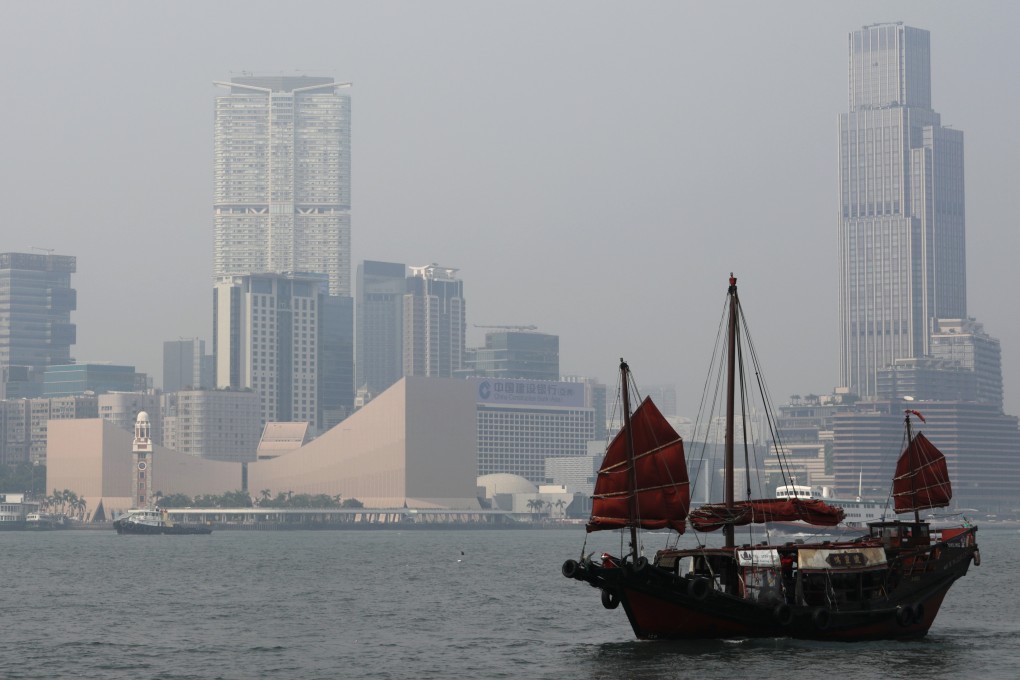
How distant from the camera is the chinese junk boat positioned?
194 feet

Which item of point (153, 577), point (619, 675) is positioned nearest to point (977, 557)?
point (619, 675)

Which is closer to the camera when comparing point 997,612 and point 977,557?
point 977,557

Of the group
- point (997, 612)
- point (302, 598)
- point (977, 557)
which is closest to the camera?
point (977, 557)

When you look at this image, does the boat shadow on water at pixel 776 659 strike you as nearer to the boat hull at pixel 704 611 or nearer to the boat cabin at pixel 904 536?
the boat hull at pixel 704 611

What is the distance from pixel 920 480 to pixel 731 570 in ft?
48.8

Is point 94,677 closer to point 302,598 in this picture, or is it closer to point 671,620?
point 671,620

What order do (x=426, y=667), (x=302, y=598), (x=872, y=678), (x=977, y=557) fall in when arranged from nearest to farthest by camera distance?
(x=872, y=678) < (x=426, y=667) < (x=977, y=557) < (x=302, y=598)

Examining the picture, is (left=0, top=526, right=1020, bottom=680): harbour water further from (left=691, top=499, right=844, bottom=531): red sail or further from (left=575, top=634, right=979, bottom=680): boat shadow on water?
(left=691, top=499, right=844, bottom=531): red sail

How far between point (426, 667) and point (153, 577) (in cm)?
5896

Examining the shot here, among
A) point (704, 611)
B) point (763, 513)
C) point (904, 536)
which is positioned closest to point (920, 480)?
point (904, 536)

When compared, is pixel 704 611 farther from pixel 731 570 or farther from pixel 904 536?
pixel 904 536

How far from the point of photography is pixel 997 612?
78.7 m

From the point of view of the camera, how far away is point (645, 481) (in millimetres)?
61344

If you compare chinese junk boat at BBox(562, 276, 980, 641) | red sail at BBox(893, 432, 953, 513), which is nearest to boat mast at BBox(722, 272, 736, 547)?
chinese junk boat at BBox(562, 276, 980, 641)
